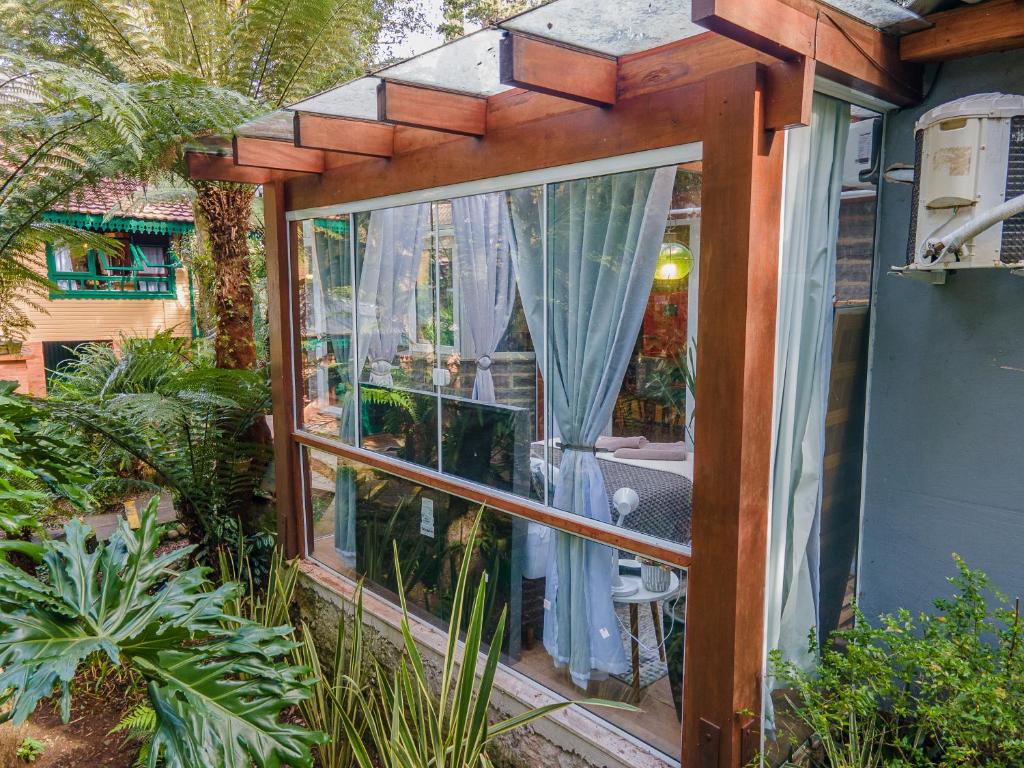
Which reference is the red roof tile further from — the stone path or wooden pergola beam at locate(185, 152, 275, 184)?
wooden pergola beam at locate(185, 152, 275, 184)

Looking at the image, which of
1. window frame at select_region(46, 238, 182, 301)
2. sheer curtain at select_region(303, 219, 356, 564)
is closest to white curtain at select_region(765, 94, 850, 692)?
sheer curtain at select_region(303, 219, 356, 564)

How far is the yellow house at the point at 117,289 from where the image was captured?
448 inches

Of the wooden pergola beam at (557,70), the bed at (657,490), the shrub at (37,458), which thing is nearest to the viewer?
the wooden pergola beam at (557,70)

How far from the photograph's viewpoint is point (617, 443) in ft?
9.03

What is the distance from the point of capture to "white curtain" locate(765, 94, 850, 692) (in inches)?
89.9

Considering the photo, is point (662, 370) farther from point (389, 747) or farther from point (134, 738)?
point (134, 738)

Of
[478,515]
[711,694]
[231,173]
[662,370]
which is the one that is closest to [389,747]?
[478,515]

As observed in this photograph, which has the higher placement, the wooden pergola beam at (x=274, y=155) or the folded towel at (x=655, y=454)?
the wooden pergola beam at (x=274, y=155)

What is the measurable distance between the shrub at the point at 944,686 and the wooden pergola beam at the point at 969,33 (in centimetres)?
157

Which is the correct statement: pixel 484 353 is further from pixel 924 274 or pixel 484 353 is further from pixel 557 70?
pixel 924 274

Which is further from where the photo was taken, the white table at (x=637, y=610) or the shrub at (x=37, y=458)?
the shrub at (x=37, y=458)

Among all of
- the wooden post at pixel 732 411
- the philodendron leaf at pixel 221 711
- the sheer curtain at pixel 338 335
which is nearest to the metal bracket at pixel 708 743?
the wooden post at pixel 732 411

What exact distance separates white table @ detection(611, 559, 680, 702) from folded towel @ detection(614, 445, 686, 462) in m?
0.42

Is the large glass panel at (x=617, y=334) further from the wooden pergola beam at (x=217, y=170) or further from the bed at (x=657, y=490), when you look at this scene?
the wooden pergola beam at (x=217, y=170)
